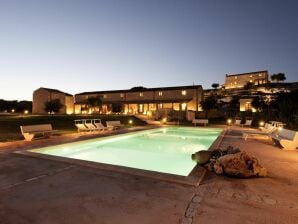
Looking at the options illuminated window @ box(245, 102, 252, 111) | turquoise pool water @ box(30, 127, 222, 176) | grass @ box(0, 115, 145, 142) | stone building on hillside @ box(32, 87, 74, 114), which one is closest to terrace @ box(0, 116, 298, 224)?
turquoise pool water @ box(30, 127, 222, 176)

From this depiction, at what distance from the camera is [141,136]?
16.0m

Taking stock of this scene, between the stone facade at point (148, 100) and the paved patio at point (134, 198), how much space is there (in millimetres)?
30175

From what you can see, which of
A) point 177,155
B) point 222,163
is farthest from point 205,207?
point 177,155

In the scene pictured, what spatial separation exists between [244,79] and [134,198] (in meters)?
107

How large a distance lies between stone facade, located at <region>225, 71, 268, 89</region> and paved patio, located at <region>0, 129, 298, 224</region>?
9975 centimetres

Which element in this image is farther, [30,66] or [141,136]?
[30,66]

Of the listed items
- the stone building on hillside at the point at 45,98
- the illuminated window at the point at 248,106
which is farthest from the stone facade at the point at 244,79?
the stone building on hillside at the point at 45,98

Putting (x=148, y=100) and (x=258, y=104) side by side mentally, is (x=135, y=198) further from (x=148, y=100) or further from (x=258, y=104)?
(x=258, y=104)

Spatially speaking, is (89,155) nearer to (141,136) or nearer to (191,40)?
(141,136)

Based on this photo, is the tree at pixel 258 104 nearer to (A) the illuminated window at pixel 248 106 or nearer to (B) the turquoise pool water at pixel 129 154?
(A) the illuminated window at pixel 248 106

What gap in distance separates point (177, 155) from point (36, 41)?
96.1ft

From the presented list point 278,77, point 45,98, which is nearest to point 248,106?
point 45,98

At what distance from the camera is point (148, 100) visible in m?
43.1

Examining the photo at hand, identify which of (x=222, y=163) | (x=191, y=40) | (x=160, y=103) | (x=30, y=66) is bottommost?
(x=222, y=163)
